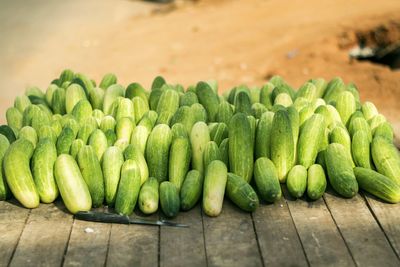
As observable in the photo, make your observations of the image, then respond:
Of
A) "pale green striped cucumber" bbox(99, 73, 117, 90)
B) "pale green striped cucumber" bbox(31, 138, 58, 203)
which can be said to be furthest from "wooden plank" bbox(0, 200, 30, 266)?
"pale green striped cucumber" bbox(99, 73, 117, 90)

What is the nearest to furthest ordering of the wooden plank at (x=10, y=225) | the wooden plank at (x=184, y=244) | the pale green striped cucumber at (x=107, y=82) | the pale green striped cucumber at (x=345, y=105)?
the wooden plank at (x=184, y=244)
the wooden plank at (x=10, y=225)
the pale green striped cucumber at (x=345, y=105)
the pale green striped cucumber at (x=107, y=82)

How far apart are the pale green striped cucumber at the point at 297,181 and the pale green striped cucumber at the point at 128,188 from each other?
82 cm

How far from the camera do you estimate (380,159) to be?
391 centimetres

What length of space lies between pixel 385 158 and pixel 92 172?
1.64 metres

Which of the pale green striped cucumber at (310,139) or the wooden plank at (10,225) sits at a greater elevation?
the pale green striped cucumber at (310,139)

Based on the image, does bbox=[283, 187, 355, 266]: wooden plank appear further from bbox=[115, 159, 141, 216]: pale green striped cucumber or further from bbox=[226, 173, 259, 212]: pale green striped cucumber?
bbox=[115, 159, 141, 216]: pale green striped cucumber

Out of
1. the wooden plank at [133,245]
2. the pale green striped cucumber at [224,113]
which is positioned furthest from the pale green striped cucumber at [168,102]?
the wooden plank at [133,245]

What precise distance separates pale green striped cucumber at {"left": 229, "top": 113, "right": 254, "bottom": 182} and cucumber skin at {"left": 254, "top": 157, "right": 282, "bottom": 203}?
0.18 ft

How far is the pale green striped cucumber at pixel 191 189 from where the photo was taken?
3584mm

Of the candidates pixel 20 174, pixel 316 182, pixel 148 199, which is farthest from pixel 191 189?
pixel 20 174

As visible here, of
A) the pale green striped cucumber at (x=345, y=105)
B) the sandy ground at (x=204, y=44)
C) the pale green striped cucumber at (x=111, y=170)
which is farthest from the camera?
the sandy ground at (x=204, y=44)

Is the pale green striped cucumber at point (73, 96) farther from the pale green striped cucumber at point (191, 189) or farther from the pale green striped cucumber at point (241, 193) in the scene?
the pale green striped cucumber at point (241, 193)

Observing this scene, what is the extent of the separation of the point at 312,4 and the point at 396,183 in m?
7.60

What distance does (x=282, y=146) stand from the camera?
12.7 feet
